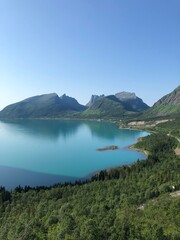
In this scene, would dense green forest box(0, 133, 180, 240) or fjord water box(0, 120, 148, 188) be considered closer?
dense green forest box(0, 133, 180, 240)

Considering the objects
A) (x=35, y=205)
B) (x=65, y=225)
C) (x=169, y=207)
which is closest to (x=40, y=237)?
(x=65, y=225)

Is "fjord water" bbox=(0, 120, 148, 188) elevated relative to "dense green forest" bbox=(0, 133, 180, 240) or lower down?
lower down

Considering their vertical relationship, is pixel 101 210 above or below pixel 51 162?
above

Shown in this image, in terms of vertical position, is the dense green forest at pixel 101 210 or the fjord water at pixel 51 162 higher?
the dense green forest at pixel 101 210

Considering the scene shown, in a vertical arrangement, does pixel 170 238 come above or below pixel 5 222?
above

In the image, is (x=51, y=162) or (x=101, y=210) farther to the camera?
(x=51, y=162)

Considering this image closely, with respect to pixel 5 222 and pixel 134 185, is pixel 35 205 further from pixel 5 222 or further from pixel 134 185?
pixel 134 185

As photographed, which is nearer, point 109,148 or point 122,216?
point 122,216

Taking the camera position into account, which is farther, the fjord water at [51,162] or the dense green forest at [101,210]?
the fjord water at [51,162]
